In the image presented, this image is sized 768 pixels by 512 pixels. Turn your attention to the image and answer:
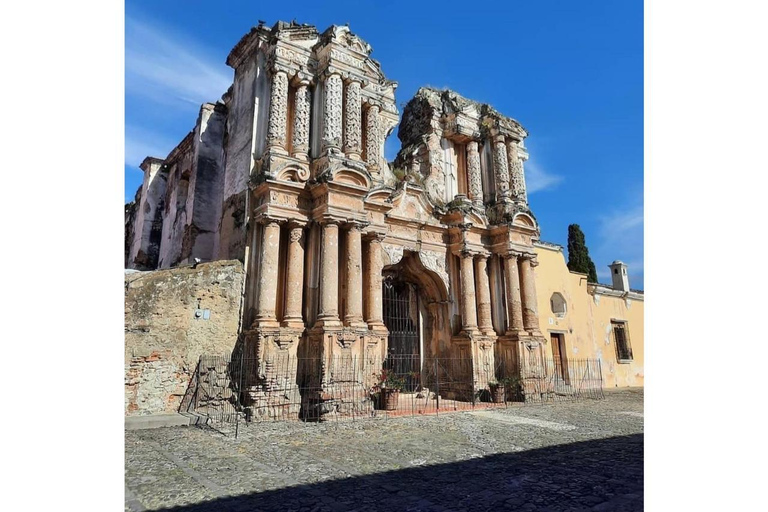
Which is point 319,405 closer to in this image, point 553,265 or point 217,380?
point 217,380

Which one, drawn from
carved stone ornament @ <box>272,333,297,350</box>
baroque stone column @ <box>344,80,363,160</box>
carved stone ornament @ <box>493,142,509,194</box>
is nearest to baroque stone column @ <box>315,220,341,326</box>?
carved stone ornament @ <box>272,333,297,350</box>

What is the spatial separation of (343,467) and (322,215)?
22.1 feet

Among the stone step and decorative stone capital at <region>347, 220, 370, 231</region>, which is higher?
decorative stone capital at <region>347, 220, 370, 231</region>

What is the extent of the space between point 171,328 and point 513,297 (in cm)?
974

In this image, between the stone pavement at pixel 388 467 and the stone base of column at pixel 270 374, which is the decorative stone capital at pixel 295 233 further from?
the stone pavement at pixel 388 467

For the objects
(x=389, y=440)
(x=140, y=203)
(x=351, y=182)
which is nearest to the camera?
(x=389, y=440)

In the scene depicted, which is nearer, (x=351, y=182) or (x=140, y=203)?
(x=351, y=182)

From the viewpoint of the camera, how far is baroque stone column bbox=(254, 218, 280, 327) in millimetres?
10162

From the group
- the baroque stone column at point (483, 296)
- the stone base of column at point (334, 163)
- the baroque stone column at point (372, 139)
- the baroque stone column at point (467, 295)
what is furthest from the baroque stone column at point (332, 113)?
the baroque stone column at point (483, 296)

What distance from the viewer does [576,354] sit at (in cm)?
1756

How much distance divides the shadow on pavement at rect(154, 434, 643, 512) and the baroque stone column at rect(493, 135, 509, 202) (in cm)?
1106

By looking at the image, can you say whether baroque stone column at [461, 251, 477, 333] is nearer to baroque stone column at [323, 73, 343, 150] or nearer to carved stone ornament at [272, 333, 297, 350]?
baroque stone column at [323, 73, 343, 150]

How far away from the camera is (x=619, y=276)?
21.8 meters

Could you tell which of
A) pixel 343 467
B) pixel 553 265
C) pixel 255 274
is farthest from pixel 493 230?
pixel 343 467
